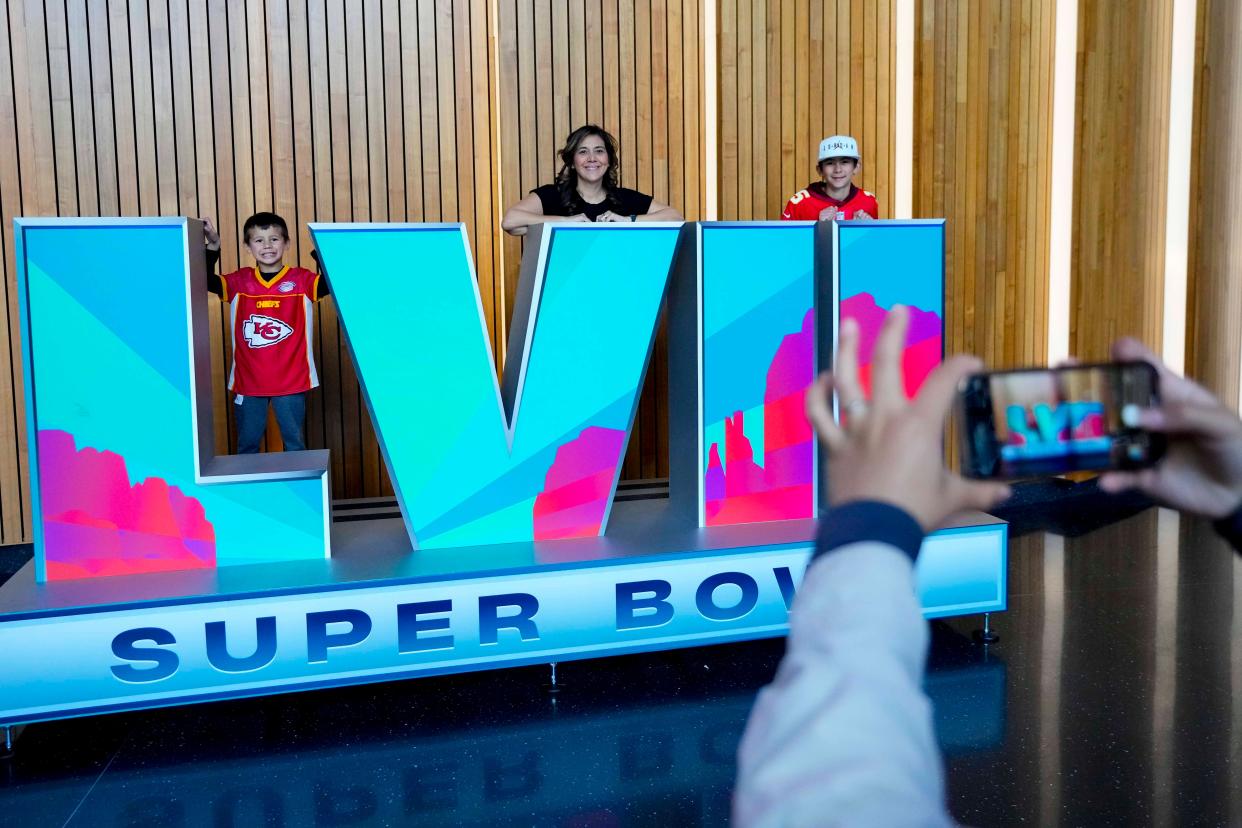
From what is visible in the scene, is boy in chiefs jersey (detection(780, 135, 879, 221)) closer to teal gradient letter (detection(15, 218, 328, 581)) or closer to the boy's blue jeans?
the boy's blue jeans

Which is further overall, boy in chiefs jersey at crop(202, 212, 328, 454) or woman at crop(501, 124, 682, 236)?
boy in chiefs jersey at crop(202, 212, 328, 454)

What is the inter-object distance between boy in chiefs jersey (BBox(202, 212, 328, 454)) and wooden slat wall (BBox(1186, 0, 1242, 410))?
464 centimetres

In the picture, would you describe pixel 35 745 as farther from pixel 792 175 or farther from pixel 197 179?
pixel 792 175

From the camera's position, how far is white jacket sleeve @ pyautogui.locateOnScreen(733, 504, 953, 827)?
60 cm

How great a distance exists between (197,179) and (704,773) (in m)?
3.71

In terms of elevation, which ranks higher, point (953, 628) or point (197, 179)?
point (197, 179)

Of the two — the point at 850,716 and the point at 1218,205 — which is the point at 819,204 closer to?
the point at 1218,205

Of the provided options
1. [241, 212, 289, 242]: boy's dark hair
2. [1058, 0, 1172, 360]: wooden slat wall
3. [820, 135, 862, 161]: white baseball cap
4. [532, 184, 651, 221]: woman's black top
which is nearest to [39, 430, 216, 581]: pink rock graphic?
[241, 212, 289, 242]: boy's dark hair

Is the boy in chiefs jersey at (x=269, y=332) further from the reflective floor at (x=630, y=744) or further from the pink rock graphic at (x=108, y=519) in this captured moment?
the reflective floor at (x=630, y=744)

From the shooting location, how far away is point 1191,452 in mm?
959

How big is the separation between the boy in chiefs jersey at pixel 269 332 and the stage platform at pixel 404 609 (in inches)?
52.4

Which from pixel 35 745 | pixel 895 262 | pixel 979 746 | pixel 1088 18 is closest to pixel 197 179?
pixel 35 745

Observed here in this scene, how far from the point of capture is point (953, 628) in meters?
3.75

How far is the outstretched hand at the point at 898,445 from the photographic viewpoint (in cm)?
70
